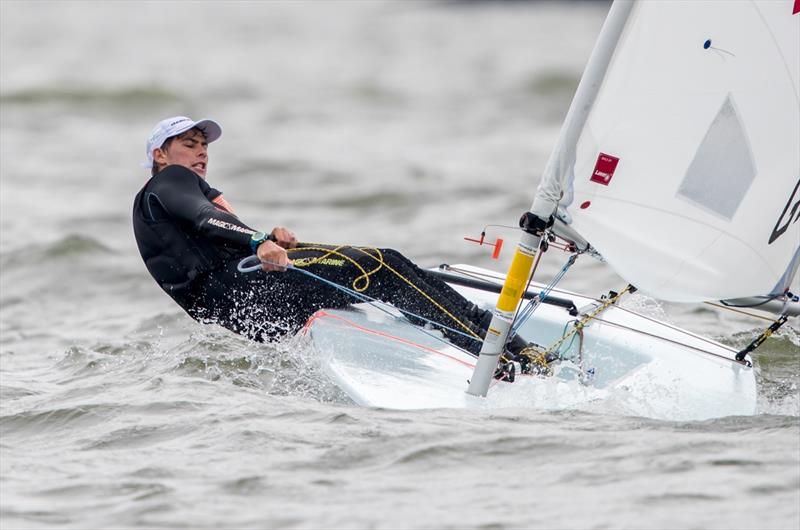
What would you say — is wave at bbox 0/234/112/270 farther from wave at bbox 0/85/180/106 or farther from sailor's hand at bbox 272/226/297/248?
wave at bbox 0/85/180/106

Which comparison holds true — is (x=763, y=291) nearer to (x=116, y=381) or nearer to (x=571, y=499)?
(x=571, y=499)

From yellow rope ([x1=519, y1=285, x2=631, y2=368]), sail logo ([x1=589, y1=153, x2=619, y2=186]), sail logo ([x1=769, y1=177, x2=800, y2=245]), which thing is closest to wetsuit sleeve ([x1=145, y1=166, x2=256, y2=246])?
yellow rope ([x1=519, y1=285, x2=631, y2=368])

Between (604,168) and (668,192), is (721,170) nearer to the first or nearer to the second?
(668,192)

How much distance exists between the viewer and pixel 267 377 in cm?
478

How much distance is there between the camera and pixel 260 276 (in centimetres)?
466

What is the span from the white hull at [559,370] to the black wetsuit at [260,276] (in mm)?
113

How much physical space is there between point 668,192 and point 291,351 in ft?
5.00

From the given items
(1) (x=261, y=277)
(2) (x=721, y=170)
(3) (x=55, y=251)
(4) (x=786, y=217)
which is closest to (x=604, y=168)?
(2) (x=721, y=170)

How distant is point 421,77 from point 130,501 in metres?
16.1

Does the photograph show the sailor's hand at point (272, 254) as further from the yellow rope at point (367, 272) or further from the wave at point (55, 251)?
the wave at point (55, 251)

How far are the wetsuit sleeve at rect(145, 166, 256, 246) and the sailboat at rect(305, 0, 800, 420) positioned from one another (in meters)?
0.57

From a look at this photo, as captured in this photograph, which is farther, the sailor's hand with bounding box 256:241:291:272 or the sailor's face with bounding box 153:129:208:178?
the sailor's face with bounding box 153:129:208:178

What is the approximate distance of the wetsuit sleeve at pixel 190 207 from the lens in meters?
4.48

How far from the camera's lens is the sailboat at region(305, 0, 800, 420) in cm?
392
